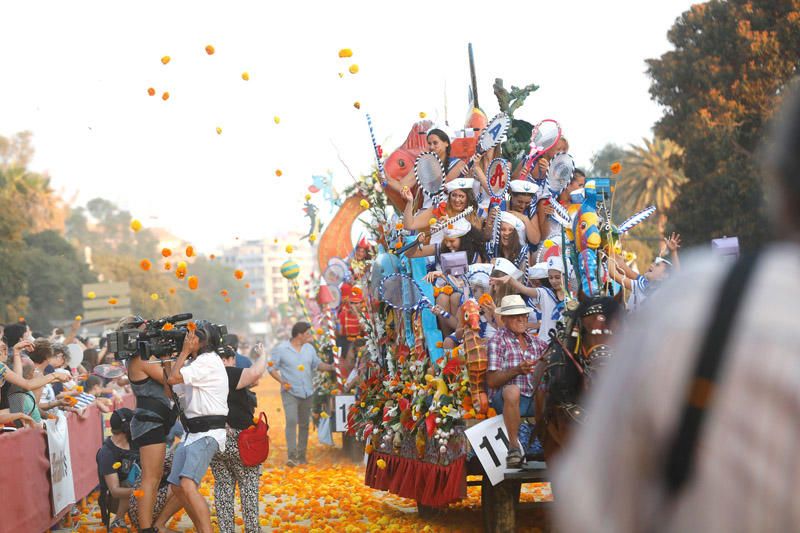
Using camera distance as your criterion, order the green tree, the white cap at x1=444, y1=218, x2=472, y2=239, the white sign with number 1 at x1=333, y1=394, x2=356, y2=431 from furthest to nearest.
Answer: the green tree → the white sign with number 1 at x1=333, y1=394, x2=356, y2=431 → the white cap at x1=444, y1=218, x2=472, y2=239

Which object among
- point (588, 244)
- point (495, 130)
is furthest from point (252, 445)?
point (495, 130)

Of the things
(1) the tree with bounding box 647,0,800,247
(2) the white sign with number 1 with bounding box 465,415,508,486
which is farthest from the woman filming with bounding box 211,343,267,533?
(1) the tree with bounding box 647,0,800,247

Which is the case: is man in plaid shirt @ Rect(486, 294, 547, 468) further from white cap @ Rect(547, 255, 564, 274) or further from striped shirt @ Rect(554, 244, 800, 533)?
striped shirt @ Rect(554, 244, 800, 533)

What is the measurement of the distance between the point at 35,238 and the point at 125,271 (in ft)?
56.5

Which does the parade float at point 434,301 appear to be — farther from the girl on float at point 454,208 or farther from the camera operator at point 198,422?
the camera operator at point 198,422

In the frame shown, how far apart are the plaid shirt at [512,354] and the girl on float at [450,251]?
5.03ft

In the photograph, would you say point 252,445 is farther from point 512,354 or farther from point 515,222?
point 515,222

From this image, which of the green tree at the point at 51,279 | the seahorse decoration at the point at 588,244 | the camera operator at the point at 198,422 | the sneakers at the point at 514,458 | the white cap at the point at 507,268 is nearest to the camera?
the sneakers at the point at 514,458

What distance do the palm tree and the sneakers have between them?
4382 cm

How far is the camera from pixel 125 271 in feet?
262

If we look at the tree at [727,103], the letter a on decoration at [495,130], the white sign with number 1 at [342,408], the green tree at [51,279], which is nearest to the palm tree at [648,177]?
the tree at [727,103]

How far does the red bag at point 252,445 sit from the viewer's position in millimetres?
9883

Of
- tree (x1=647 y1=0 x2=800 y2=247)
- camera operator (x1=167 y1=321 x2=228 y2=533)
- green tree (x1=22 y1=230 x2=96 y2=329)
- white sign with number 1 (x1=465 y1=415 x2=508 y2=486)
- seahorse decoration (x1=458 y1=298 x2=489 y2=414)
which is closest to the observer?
white sign with number 1 (x1=465 y1=415 x2=508 y2=486)

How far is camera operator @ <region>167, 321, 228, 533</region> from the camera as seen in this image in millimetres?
9438
